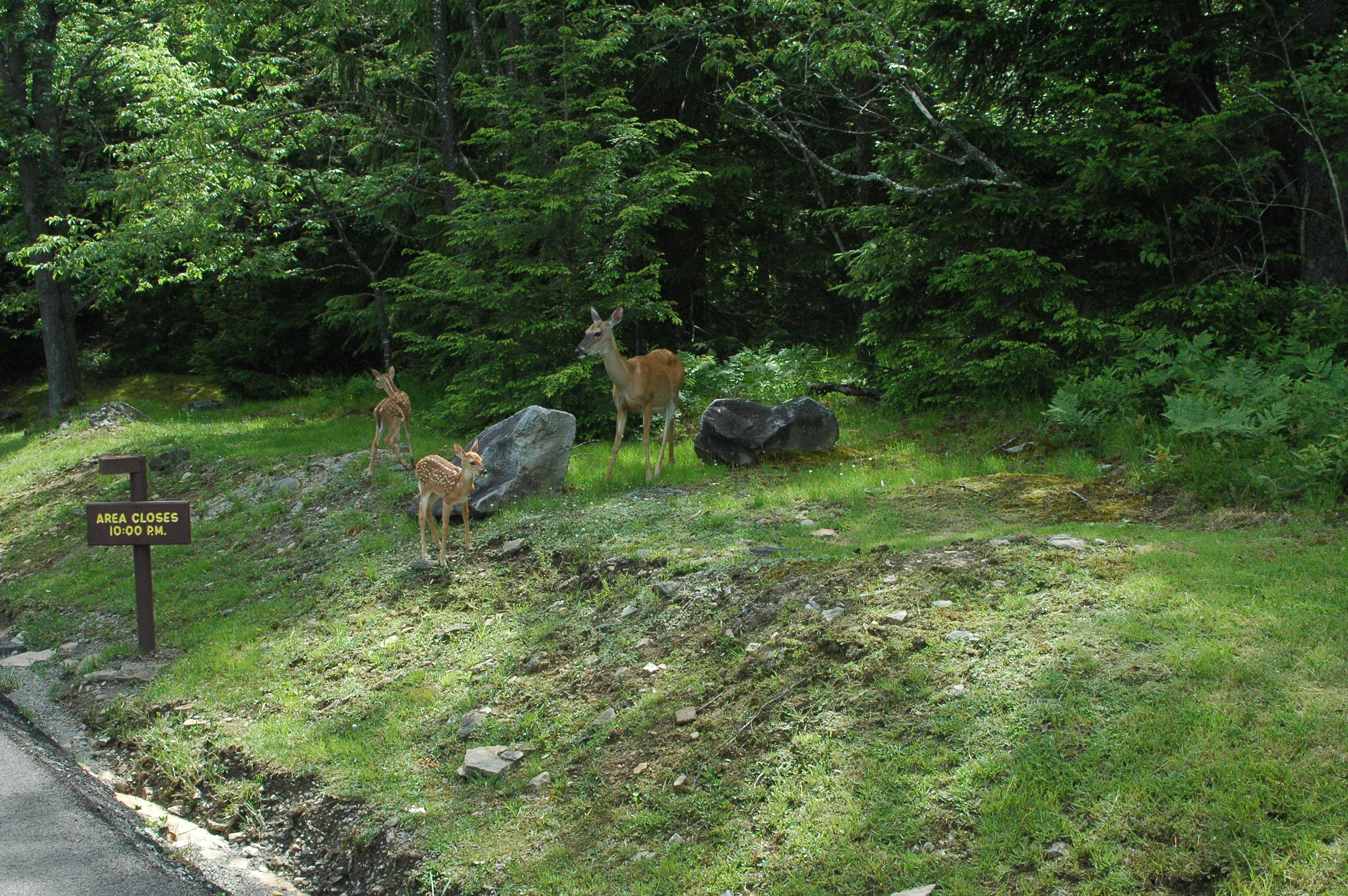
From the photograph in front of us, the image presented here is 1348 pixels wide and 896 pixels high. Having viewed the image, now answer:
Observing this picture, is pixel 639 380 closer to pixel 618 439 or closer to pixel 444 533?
pixel 618 439

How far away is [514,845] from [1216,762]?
124 inches

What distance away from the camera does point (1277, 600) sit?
5.26 m

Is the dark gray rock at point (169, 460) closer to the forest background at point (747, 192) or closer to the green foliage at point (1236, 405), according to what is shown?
the forest background at point (747, 192)

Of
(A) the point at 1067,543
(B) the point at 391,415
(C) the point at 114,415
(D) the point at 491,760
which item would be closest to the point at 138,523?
(B) the point at 391,415

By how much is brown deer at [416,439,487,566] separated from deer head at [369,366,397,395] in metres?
3.58

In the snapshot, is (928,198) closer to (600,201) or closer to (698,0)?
(600,201)

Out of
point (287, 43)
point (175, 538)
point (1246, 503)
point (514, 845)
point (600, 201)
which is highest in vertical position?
point (287, 43)

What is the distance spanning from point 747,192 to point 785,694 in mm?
13381

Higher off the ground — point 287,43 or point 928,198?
point 287,43

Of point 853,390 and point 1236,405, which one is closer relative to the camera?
point 1236,405

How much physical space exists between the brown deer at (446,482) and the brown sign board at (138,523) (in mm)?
1774

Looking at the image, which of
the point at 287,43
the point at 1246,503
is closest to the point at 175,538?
the point at 1246,503

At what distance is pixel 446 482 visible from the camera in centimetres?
791

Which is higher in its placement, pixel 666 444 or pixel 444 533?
pixel 666 444
